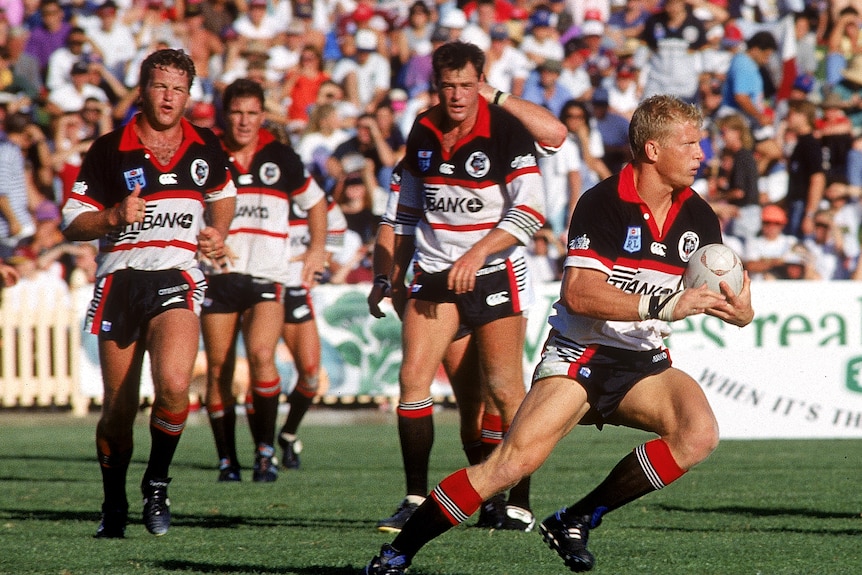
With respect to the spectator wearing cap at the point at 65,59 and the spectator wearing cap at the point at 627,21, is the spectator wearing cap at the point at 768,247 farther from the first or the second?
the spectator wearing cap at the point at 65,59

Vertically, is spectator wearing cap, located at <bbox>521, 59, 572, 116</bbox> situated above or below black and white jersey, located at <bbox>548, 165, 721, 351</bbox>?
above

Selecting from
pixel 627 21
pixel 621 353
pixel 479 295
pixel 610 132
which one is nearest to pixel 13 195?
pixel 610 132

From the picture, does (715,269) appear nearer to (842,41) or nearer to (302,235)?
(302,235)

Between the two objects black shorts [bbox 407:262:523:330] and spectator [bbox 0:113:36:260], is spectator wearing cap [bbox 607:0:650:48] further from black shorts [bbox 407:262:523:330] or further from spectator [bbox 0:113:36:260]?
black shorts [bbox 407:262:523:330]

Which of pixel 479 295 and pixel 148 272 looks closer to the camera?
pixel 148 272

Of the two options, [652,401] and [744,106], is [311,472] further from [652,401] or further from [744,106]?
[744,106]

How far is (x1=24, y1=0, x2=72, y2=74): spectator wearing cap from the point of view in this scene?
65.6ft

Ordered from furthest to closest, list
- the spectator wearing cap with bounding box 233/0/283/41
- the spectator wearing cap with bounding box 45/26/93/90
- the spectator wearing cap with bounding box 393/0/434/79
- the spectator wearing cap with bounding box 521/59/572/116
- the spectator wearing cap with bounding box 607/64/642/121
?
1. the spectator wearing cap with bounding box 233/0/283/41
2. the spectator wearing cap with bounding box 45/26/93/90
3. the spectator wearing cap with bounding box 393/0/434/79
4. the spectator wearing cap with bounding box 607/64/642/121
5. the spectator wearing cap with bounding box 521/59/572/116

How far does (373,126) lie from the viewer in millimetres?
17641

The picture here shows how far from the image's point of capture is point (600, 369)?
5.57 meters

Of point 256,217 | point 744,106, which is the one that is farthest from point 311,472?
point 744,106

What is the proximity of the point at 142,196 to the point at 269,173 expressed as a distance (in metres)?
3.10

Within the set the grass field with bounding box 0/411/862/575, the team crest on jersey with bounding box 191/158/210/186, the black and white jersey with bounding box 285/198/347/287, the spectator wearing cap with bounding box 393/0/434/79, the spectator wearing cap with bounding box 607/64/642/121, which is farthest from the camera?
the spectator wearing cap with bounding box 393/0/434/79

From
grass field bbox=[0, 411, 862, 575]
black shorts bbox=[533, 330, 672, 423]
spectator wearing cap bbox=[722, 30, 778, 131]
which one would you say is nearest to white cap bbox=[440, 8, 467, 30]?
spectator wearing cap bbox=[722, 30, 778, 131]
